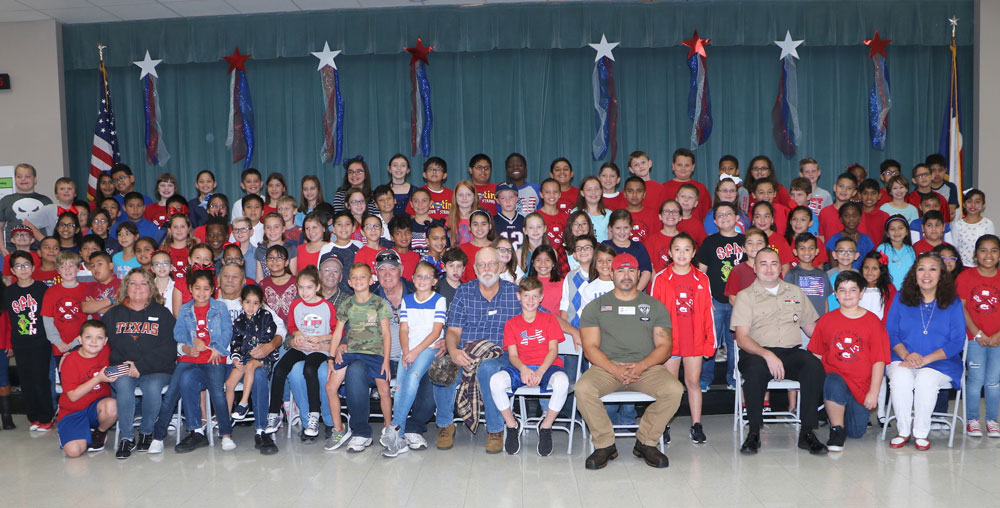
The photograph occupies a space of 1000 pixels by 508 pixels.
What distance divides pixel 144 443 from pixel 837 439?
4234 millimetres

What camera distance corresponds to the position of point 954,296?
4.79 metres

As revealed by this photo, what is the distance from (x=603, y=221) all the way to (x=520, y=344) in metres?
1.67

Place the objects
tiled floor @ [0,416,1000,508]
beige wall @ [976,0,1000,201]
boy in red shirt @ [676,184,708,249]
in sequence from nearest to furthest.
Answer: tiled floor @ [0,416,1000,508], boy in red shirt @ [676,184,708,249], beige wall @ [976,0,1000,201]

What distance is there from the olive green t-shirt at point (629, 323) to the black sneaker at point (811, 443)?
40.8 inches

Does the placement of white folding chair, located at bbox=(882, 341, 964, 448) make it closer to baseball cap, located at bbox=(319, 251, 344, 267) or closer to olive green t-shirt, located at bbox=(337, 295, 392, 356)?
olive green t-shirt, located at bbox=(337, 295, 392, 356)

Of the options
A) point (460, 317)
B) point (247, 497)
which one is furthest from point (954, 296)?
point (247, 497)

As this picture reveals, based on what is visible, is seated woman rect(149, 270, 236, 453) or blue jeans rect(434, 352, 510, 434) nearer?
blue jeans rect(434, 352, 510, 434)

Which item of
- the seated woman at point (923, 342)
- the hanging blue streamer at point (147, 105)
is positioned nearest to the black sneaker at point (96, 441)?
the seated woman at point (923, 342)

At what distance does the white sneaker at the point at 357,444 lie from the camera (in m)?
4.73

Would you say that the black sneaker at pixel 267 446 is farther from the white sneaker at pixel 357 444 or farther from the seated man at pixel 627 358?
the seated man at pixel 627 358

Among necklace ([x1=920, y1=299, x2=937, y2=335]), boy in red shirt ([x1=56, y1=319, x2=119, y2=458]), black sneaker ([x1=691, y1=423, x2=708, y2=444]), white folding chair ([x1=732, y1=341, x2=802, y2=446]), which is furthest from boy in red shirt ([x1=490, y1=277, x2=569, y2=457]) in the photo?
boy in red shirt ([x1=56, y1=319, x2=119, y2=458])

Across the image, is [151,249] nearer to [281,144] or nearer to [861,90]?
[281,144]

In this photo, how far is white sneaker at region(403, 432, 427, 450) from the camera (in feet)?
15.7

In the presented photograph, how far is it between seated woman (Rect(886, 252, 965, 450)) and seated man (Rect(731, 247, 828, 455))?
0.48 meters
